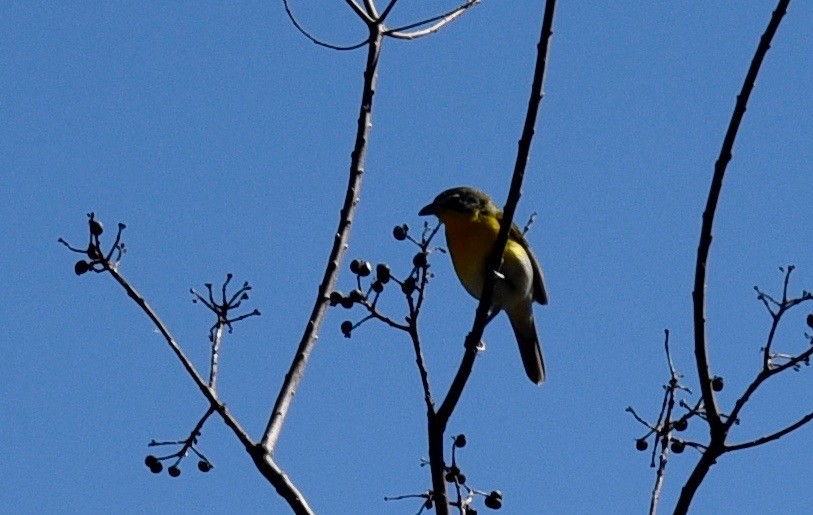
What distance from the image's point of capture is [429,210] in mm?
7262

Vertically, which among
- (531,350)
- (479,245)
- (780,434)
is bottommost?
(780,434)

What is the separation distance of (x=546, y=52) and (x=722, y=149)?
542mm

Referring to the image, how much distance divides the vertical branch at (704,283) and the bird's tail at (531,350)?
15.8 ft

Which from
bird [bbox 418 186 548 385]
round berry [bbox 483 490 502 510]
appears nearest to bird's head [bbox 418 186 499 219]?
bird [bbox 418 186 548 385]

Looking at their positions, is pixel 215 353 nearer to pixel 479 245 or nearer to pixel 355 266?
pixel 355 266

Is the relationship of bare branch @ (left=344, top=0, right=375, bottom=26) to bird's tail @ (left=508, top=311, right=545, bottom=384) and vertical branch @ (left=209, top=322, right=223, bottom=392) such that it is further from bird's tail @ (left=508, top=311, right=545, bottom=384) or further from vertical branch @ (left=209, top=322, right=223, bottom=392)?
bird's tail @ (left=508, top=311, right=545, bottom=384)

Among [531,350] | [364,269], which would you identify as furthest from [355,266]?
[531,350]

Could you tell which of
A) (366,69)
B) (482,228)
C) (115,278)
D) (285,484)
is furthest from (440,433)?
(482,228)

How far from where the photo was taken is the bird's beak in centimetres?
722

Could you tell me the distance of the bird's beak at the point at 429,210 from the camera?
7.22 meters

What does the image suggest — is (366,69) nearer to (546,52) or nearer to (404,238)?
(404,238)

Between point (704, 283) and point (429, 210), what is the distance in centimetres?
415

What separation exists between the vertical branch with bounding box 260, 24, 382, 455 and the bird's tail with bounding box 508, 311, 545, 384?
4046mm

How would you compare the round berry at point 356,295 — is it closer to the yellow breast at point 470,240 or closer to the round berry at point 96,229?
the round berry at point 96,229
